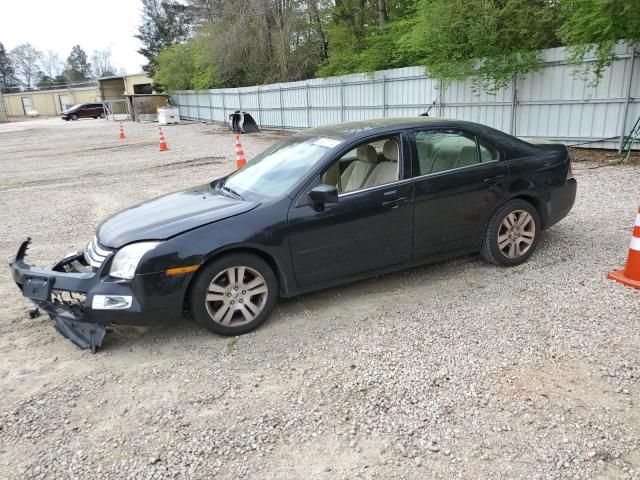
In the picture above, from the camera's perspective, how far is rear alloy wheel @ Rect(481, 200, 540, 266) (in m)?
4.78

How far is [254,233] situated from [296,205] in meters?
0.42

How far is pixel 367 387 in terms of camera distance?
10.4 ft

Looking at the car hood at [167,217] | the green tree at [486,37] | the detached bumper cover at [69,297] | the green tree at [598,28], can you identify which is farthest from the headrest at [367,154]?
the green tree at [486,37]

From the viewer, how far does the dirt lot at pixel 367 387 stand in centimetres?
259

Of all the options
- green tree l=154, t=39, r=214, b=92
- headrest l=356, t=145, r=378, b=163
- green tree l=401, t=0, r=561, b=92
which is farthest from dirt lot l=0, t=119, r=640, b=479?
green tree l=154, t=39, r=214, b=92

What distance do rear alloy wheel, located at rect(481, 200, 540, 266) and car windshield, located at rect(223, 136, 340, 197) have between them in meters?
1.78

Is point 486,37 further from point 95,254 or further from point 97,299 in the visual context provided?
point 97,299

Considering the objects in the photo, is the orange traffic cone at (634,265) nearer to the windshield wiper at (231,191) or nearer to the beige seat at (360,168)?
the beige seat at (360,168)

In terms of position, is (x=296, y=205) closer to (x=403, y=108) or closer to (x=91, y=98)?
(x=403, y=108)

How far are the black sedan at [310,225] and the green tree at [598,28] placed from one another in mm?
6440

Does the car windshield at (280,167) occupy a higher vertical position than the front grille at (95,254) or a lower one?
higher

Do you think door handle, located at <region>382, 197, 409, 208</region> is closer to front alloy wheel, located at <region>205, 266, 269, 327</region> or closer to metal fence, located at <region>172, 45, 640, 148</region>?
front alloy wheel, located at <region>205, 266, 269, 327</region>

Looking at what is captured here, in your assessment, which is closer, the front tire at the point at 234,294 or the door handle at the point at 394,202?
the front tire at the point at 234,294

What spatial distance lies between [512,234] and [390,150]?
1540 mm
